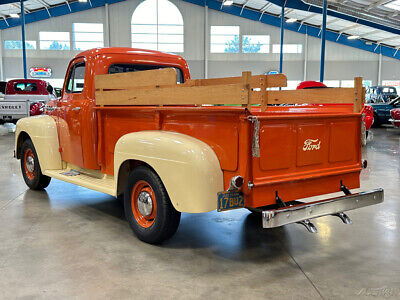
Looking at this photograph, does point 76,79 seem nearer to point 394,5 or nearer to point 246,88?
point 246,88

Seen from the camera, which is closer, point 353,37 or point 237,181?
point 237,181

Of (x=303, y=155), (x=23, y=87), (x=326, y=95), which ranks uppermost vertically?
(x=23, y=87)

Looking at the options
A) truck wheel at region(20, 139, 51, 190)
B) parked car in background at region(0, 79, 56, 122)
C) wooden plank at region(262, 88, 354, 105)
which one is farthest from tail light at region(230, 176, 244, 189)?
parked car in background at region(0, 79, 56, 122)

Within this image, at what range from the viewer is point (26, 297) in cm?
264

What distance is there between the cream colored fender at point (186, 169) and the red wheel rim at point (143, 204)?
358mm

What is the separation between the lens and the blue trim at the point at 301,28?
2670 centimetres

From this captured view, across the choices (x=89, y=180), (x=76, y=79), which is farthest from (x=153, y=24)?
(x=89, y=180)

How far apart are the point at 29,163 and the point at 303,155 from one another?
405cm

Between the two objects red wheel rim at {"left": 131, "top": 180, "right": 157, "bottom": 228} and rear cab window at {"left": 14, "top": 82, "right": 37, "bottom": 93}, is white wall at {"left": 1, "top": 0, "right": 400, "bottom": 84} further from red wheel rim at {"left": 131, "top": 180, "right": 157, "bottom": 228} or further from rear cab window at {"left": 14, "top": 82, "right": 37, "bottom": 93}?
red wheel rim at {"left": 131, "top": 180, "right": 157, "bottom": 228}

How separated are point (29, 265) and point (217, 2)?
26181 millimetres

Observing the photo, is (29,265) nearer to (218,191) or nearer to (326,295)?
(218,191)

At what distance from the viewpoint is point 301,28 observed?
90.7 ft

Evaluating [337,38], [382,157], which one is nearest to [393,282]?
[382,157]

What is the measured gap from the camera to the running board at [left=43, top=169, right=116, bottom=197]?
399 cm
